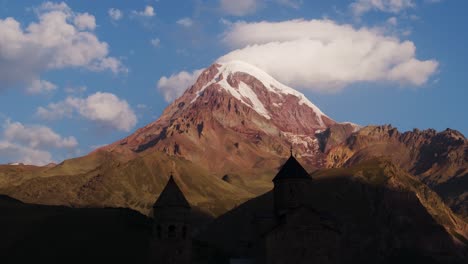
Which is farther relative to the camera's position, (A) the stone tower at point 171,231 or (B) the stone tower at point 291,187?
(B) the stone tower at point 291,187

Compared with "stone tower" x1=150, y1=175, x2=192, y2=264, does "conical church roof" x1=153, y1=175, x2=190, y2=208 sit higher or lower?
higher

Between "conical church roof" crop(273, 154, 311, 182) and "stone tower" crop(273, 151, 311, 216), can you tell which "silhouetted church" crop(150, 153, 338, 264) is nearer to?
"stone tower" crop(273, 151, 311, 216)

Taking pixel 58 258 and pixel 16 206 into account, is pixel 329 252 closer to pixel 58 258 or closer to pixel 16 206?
pixel 58 258

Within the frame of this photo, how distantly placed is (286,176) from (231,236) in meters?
128

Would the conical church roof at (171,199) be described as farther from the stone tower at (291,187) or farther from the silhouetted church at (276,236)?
the stone tower at (291,187)

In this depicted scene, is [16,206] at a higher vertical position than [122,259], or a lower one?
higher

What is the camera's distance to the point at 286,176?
230ft

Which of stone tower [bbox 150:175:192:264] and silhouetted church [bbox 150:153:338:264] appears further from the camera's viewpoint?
silhouetted church [bbox 150:153:338:264]

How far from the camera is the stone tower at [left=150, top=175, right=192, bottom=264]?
63.0m

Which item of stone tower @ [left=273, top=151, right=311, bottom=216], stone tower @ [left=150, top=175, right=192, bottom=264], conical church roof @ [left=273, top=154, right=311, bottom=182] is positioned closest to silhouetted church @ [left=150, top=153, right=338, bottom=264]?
stone tower @ [left=150, top=175, right=192, bottom=264]

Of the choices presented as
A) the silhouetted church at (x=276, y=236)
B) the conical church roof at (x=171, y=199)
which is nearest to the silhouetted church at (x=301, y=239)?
the silhouetted church at (x=276, y=236)

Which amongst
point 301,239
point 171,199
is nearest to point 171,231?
point 171,199

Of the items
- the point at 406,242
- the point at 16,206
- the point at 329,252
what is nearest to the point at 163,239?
the point at 329,252

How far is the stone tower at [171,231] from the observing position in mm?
63031
